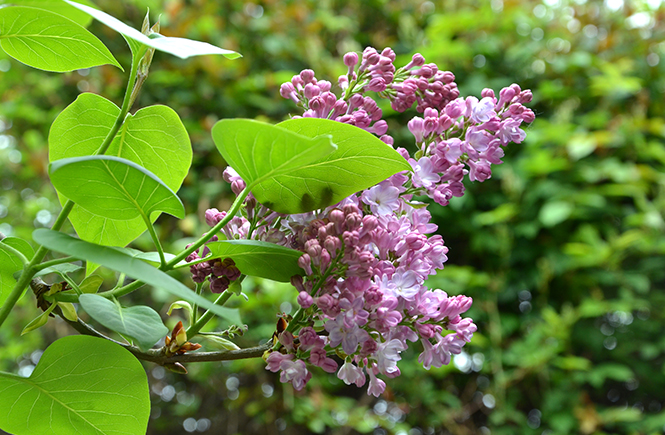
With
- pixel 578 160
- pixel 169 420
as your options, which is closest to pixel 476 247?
pixel 578 160

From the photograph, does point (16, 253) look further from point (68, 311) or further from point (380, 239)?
point (380, 239)

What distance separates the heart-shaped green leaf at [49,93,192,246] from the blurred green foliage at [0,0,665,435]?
0.86 m

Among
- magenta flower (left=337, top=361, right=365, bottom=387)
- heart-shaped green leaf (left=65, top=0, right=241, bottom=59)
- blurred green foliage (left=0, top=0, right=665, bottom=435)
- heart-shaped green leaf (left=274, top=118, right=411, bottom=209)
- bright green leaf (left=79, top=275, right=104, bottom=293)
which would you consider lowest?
blurred green foliage (left=0, top=0, right=665, bottom=435)

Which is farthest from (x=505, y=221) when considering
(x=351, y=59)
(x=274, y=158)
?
(x=274, y=158)

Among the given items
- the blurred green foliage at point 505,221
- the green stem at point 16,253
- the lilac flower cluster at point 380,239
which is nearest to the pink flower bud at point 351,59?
the lilac flower cluster at point 380,239

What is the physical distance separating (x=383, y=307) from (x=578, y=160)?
143 centimetres

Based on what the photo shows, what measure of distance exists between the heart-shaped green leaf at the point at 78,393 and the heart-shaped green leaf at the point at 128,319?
33 mm

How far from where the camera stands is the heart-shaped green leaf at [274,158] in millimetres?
224

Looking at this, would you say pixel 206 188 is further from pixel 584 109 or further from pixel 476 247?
pixel 584 109

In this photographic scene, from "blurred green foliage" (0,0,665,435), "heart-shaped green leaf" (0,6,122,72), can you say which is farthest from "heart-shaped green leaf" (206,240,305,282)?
"blurred green foliage" (0,0,665,435)

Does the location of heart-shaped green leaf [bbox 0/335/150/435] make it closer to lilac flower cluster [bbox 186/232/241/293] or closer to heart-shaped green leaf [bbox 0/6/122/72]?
lilac flower cluster [bbox 186/232/241/293]

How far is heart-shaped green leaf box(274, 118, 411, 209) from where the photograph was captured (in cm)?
25

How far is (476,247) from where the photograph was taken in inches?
56.8

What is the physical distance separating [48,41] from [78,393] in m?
0.21
